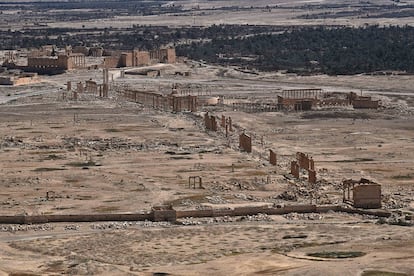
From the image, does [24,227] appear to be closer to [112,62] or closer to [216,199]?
[216,199]

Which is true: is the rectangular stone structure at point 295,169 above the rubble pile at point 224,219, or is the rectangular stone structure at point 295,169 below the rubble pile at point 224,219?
above

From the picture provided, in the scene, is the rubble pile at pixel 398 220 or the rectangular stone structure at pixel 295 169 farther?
the rectangular stone structure at pixel 295 169

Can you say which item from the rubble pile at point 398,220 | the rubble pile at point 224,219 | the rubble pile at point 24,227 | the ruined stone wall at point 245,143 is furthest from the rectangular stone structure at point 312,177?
the rubble pile at point 24,227

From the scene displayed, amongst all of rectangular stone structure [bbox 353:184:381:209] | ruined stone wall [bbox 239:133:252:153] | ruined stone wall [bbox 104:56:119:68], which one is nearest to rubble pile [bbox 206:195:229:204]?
rectangular stone structure [bbox 353:184:381:209]

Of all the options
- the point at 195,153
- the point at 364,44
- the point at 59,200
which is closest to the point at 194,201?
the point at 59,200

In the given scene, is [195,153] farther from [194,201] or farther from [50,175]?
[194,201]

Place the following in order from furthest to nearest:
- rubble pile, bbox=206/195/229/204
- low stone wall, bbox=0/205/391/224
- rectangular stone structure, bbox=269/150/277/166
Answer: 1. rectangular stone structure, bbox=269/150/277/166
2. rubble pile, bbox=206/195/229/204
3. low stone wall, bbox=0/205/391/224

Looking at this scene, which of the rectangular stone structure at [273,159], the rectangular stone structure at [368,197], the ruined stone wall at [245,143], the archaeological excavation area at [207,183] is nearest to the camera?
the archaeological excavation area at [207,183]

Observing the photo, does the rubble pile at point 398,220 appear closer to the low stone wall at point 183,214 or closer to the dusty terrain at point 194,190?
the dusty terrain at point 194,190

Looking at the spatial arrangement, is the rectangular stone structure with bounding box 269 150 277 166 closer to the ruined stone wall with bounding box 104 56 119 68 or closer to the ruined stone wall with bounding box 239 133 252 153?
the ruined stone wall with bounding box 239 133 252 153
